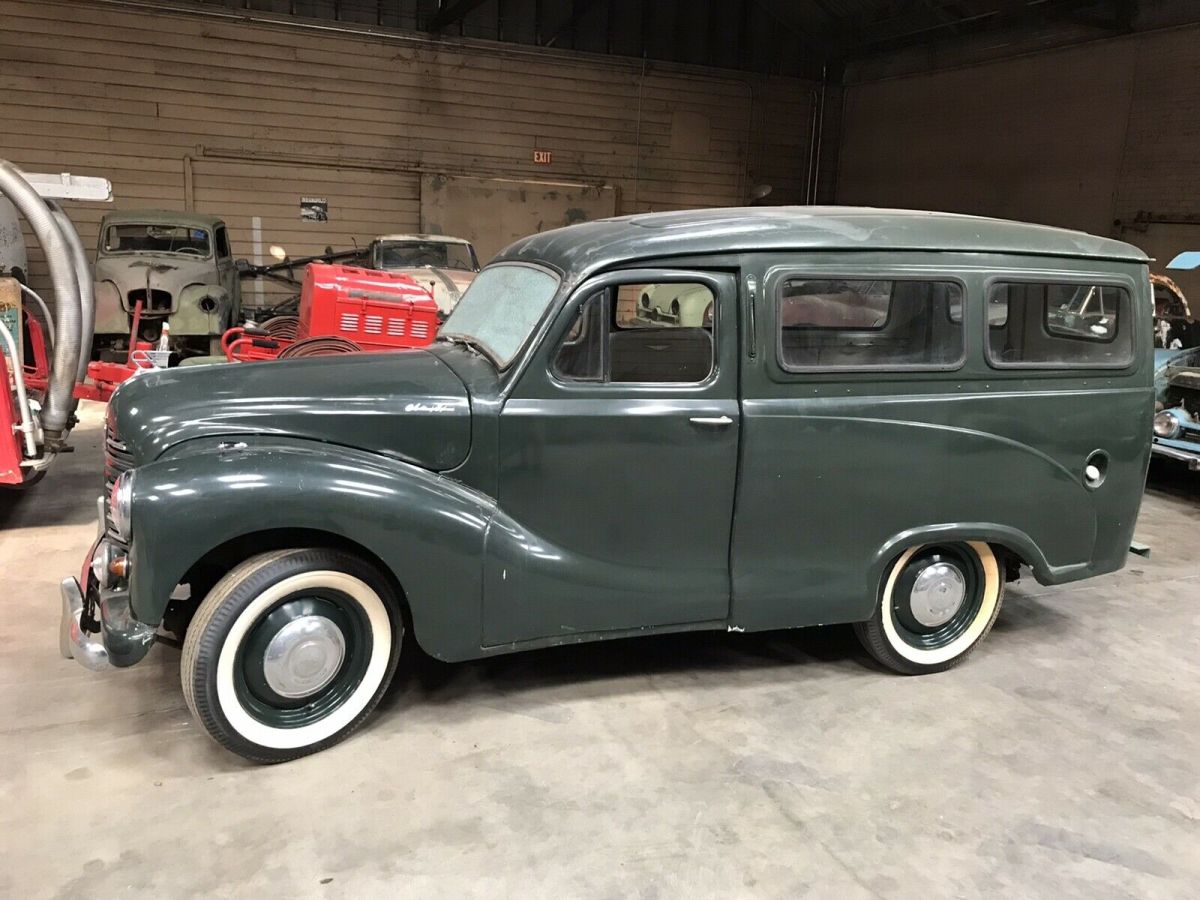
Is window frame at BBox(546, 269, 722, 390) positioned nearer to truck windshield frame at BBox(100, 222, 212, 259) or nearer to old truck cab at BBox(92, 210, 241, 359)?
old truck cab at BBox(92, 210, 241, 359)

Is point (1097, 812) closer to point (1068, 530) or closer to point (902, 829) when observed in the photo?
point (902, 829)

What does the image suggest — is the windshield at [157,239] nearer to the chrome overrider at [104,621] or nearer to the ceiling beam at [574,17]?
the ceiling beam at [574,17]

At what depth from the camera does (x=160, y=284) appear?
9.30 meters

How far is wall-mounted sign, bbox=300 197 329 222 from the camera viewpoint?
12578 mm

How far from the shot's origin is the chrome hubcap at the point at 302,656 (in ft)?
9.12

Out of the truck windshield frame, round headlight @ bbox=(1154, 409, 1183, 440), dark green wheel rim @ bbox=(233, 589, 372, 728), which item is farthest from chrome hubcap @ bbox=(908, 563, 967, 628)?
the truck windshield frame

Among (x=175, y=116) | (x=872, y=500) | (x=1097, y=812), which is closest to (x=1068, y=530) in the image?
(x=872, y=500)

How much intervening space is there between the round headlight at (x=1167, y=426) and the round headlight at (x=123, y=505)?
690 cm

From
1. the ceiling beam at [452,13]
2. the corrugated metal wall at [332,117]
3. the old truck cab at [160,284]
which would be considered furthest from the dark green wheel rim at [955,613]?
the corrugated metal wall at [332,117]

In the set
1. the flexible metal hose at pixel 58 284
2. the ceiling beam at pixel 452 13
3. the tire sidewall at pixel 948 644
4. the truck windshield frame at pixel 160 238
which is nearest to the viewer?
the tire sidewall at pixel 948 644

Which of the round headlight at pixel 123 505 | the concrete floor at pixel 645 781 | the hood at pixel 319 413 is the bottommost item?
the concrete floor at pixel 645 781

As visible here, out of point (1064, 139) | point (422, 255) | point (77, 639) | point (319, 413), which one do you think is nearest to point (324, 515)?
point (319, 413)

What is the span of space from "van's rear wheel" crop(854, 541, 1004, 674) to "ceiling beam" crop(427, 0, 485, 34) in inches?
420

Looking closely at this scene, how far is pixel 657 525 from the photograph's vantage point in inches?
125
